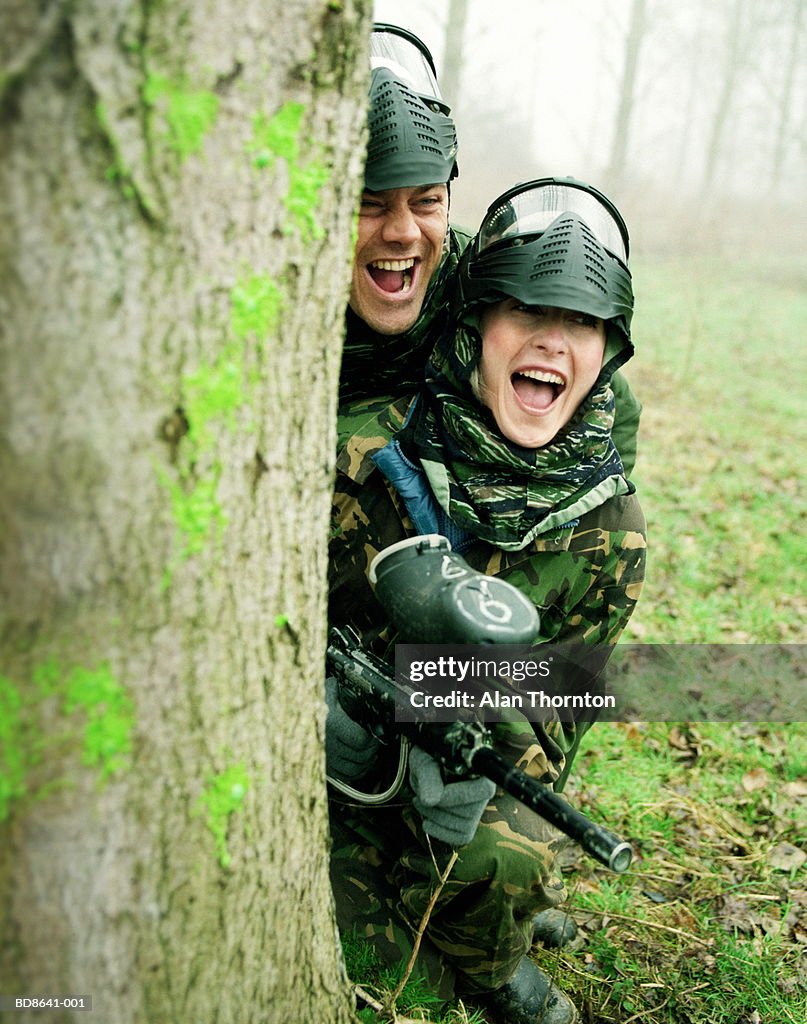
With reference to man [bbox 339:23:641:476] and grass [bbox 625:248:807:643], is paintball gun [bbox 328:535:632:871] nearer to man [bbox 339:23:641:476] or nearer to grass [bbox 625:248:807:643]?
man [bbox 339:23:641:476]

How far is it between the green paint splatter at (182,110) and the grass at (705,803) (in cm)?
234

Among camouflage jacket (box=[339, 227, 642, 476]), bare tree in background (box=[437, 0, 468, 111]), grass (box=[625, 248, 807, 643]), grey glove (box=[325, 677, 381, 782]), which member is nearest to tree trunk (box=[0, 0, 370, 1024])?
grey glove (box=[325, 677, 381, 782])

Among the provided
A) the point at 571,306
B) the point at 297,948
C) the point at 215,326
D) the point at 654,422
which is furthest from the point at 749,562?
the point at 215,326

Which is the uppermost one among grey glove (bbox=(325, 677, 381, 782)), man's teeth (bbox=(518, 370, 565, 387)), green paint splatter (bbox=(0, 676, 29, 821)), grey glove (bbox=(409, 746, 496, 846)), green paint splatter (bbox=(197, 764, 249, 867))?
man's teeth (bbox=(518, 370, 565, 387))

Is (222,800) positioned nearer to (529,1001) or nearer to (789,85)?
(529,1001)

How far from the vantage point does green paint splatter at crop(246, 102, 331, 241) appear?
1178 mm

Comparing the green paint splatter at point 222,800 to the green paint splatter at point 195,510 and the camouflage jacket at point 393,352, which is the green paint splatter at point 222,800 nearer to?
the green paint splatter at point 195,510

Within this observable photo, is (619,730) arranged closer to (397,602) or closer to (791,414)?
(397,602)

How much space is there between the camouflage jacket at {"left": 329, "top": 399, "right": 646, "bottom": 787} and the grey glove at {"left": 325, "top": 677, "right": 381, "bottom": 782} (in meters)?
0.27

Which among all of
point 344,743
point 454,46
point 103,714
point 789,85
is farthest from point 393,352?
point 789,85

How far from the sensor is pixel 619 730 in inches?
154

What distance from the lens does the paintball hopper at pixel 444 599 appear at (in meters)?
1.72

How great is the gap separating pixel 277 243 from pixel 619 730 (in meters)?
3.27

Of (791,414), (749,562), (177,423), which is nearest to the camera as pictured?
(177,423)
